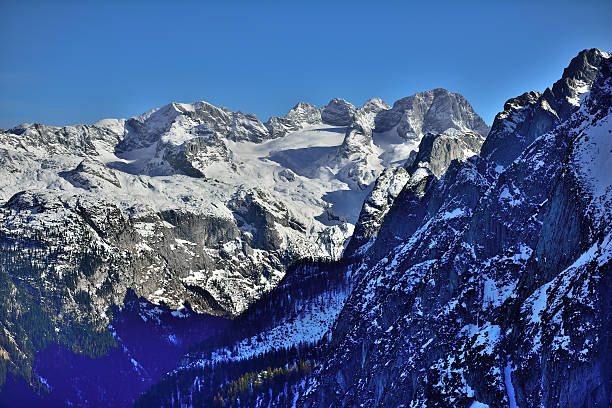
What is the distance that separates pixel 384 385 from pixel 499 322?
4047 cm

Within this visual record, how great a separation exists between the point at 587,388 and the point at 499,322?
3091 centimetres

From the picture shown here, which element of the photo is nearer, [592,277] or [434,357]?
[592,277]

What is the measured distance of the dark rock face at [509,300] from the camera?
106 meters

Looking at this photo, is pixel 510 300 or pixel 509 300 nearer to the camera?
pixel 510 300

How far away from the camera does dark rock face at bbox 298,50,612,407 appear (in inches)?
4183

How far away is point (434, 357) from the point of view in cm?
15050

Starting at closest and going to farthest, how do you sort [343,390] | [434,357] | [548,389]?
[548,389] < [434,357] < [343,390]

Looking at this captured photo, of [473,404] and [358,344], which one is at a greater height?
[358,344]

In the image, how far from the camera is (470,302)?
496 ft

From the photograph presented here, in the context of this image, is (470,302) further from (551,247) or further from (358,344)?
(358,344)

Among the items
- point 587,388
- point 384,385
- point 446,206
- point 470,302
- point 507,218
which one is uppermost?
point 446,206

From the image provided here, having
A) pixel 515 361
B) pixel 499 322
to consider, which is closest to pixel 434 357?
pixel 499 322

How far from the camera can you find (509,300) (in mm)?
133375

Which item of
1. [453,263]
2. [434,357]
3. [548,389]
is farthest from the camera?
[453,263]
